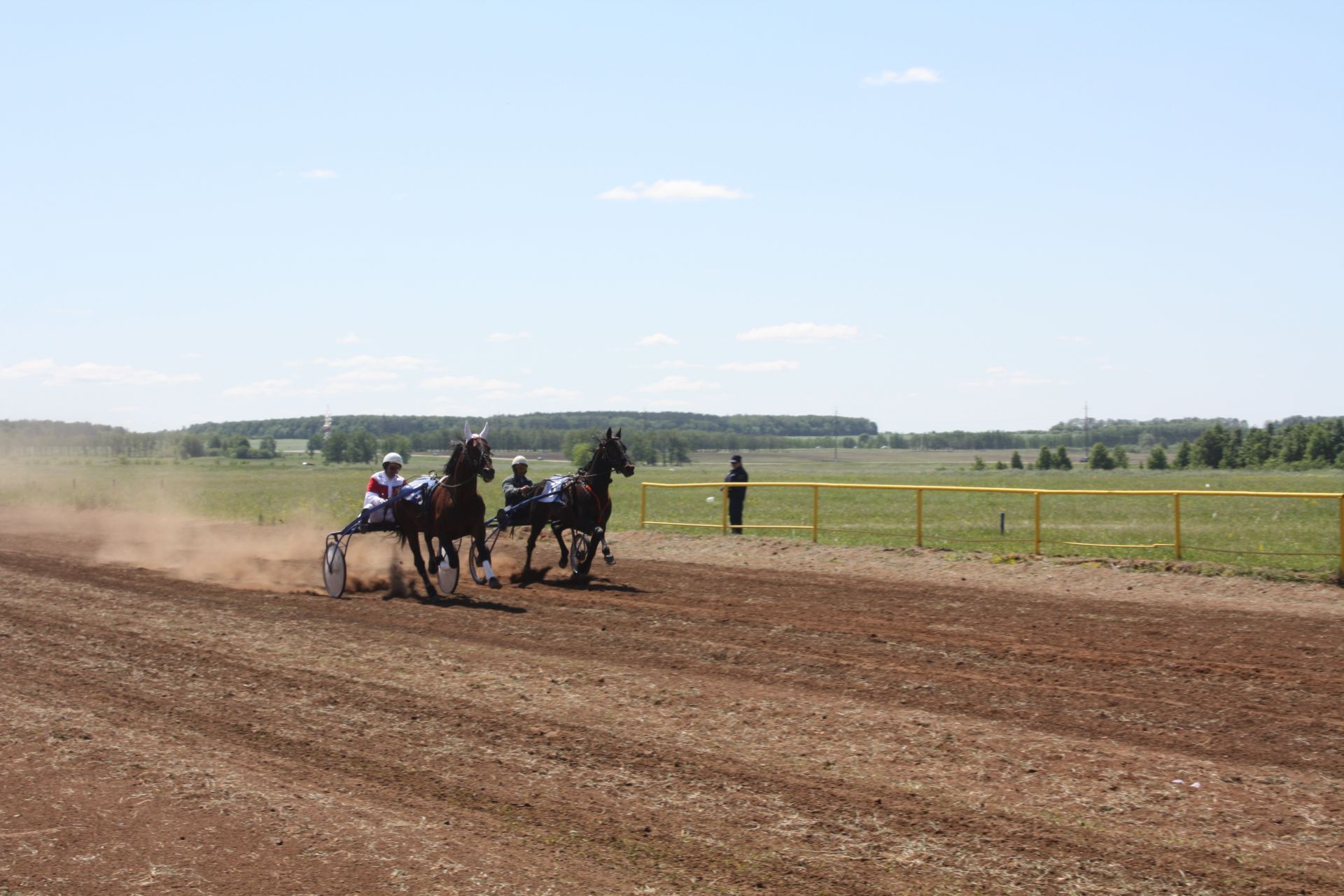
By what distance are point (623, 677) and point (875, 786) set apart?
369 cm

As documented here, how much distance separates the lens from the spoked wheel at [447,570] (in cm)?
1592

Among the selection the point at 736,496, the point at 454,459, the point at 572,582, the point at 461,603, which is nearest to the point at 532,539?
the point at 572,582

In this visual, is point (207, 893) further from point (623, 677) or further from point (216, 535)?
point (216, 535)

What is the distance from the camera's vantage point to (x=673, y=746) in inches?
321

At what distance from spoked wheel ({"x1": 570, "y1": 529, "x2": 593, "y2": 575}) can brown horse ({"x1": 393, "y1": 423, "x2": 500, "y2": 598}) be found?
6.26ft

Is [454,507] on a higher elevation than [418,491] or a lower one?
lower

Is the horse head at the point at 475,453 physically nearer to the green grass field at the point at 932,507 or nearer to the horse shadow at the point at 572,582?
the horse shadow at the point at 572,582

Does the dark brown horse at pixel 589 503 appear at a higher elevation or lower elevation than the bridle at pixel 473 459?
lower

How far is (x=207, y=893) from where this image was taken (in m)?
5.70

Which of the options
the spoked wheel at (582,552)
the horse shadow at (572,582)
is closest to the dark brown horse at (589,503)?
the spoked wheel at (582,552)

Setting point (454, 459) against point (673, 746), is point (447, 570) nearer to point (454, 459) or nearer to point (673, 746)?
point (454, 459)

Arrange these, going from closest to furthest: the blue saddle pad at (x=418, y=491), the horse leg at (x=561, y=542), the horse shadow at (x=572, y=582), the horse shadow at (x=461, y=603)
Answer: the horse shadow at (x=461, y=603), the blue saddle pad at (x=418, y=491), the horse shadow at (x=572, y=582), the horse leg at (x=561, y=542)

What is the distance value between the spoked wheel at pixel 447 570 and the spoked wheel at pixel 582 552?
2065 mm

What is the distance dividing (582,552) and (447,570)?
7.40 ft
